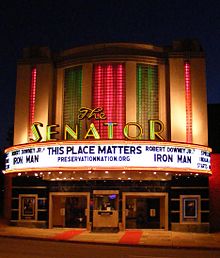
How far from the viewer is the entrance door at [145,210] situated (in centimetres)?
2570

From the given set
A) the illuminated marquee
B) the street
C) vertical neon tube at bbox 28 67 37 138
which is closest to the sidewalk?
the street

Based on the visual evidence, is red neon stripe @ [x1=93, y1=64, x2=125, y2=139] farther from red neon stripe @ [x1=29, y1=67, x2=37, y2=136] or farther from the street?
the street

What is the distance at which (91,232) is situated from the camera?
24.4 metres

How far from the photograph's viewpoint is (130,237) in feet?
72.5

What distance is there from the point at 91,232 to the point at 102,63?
9843 millimetres

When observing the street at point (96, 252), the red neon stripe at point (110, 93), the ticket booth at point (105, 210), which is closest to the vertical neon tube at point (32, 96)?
the red neon stripe at point (110, 93)

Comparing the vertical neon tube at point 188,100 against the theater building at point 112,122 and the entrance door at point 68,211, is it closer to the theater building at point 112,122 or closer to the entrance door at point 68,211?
the theater building at point 112,122

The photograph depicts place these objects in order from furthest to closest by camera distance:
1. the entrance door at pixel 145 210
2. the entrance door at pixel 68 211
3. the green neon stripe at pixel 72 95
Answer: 1. the green neon stripe at pixel 72 95
2. the entrance door at pixel 68 211
3. the entrance door at pixel 145 210

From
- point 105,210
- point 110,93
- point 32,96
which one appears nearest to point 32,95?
point 32,96

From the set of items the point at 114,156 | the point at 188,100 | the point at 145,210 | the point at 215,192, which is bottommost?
the point at 145,210

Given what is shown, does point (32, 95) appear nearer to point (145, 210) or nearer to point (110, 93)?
point (110, 93)

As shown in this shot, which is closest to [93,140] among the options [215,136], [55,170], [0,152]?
[55,170]

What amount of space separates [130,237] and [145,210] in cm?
463

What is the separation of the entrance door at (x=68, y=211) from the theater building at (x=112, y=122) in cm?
6
